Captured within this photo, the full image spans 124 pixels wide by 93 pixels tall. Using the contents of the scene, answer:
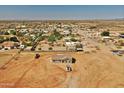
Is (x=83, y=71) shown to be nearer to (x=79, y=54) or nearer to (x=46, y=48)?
(x=79, y=54)

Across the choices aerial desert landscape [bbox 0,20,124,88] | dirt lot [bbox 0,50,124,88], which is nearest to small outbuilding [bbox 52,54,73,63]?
aerial desert landscape [bbox 0,20,124,88]

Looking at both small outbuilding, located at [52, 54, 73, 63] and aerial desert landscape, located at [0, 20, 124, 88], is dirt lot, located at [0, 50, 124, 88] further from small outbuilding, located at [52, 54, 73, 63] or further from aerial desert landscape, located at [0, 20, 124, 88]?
small outbuilding, located at [52, 54, 73, 63]

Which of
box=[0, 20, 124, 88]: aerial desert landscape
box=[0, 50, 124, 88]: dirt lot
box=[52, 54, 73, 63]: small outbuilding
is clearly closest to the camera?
box=[0, 50, 124, 88]: dirt lot

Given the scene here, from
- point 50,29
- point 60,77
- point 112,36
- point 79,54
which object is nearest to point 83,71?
point 60,77

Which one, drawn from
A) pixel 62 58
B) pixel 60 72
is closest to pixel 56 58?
pixel 62 58

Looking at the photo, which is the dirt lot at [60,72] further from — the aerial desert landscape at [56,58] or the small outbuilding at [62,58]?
the small outbuilding at [62,58]

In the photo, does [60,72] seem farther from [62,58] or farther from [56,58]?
[56,58]

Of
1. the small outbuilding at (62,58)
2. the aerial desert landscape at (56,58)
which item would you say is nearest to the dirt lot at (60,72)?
the aerial desert landscape at (56,58)

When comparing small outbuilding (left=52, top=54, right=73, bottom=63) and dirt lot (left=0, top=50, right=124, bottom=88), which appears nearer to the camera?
dirt lot (left=0, top=50, right=124, bottom=88)
